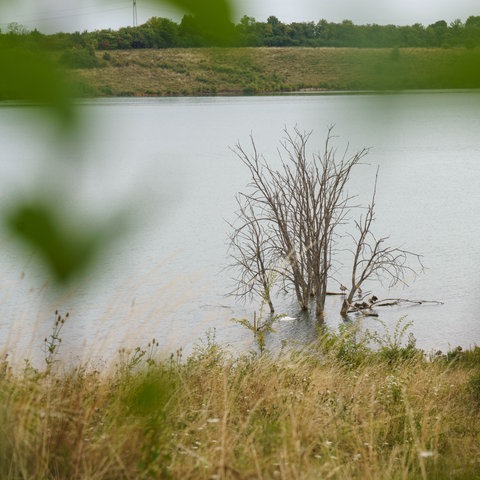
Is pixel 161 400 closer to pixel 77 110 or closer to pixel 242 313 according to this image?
pixel 77 110

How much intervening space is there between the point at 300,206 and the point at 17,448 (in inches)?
675

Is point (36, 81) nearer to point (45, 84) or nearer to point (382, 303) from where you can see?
point (45, 84)

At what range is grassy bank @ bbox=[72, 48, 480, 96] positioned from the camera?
55cm

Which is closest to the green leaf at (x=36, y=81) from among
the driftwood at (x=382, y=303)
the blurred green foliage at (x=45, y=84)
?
the blurred green foliage at (x=45, y=84)

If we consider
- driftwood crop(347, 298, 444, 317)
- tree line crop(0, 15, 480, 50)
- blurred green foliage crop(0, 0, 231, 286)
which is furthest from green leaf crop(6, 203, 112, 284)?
driftwood crop(347, 298, 444, 317)

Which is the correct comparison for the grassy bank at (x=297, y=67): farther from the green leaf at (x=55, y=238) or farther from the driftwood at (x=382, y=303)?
the driftwood at (x=382, y=303)

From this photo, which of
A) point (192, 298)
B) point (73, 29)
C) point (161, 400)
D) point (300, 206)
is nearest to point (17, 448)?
point (161, 400)

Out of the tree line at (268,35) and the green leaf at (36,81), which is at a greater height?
the tree line at (268,35)

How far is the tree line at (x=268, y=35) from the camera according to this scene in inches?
20.7

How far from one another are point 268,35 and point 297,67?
11 cm

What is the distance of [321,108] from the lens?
1.95 feet

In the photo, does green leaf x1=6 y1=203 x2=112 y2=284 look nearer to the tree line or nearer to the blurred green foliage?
the blurred green foliage

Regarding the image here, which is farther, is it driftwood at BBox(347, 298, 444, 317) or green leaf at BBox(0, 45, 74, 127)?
driftwood at BBox(347, 298, 444, 317)

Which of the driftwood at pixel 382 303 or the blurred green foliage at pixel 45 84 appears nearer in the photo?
the blurred green foliage at pixel 45 84
